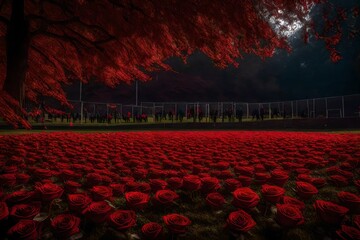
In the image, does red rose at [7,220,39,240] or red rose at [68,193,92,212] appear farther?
red rose at [68,193,92,212]

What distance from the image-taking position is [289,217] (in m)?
1.37

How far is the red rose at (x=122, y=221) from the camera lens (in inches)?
51.0

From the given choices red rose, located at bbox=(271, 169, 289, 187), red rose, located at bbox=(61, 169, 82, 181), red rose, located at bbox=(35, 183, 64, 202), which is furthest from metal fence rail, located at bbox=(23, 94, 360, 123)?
red rose, located at bbox=(35, 183, 64, 202)

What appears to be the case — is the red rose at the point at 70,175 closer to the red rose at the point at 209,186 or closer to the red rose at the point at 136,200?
the red rose at the point at 136,200

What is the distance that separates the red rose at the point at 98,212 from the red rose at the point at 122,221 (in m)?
0.09

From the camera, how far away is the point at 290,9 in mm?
5504

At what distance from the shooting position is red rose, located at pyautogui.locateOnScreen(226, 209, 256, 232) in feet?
4.21

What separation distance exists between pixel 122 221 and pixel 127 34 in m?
6.93

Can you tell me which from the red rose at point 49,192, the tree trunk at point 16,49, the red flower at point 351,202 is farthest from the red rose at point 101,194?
the tree trunk at point 16,49

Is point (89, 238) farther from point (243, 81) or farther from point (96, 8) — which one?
point (243, 81)

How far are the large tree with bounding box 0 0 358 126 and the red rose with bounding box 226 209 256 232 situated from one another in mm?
4250

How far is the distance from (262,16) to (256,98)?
4264cm

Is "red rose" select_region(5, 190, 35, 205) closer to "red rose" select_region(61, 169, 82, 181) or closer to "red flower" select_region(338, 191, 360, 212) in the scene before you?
"red rose" select_region(61, 169, 82, 181)

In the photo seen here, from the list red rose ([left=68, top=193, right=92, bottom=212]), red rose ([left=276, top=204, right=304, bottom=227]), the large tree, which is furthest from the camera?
the large tree
